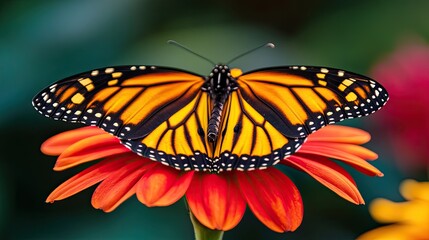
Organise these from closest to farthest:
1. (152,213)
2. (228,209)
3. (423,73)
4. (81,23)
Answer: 1. (228,209)
2. (423,73)
3. (152,213)
4. (81,23)

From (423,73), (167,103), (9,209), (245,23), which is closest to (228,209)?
(167,103)

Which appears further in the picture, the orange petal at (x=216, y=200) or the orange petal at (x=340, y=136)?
the orange petal at (x=340, y=136)

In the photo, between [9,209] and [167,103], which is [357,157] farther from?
[9,209]

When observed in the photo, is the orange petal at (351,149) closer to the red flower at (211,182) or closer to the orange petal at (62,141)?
the red flower at (211,182)

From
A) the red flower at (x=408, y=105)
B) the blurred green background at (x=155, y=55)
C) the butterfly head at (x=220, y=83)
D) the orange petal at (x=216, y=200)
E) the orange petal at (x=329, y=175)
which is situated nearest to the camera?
the orange petal at (x=216, y=200)

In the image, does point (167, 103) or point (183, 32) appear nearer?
point (167, 103)

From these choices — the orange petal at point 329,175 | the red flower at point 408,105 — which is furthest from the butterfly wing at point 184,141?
the red flower at point 408,105

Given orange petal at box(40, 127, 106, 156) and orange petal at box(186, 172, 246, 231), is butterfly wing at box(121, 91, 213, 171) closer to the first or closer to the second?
orange petal at box(186, 172, 246, 231)
